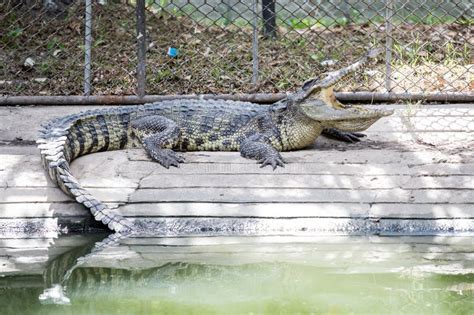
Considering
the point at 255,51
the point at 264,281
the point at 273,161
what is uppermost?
the point at 255,51

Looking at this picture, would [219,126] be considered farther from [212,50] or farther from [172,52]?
[212,50]

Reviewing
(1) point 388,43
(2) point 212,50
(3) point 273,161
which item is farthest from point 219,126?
(2) point 212,50

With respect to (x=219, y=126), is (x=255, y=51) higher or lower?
higher

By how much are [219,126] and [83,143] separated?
3.35 ft

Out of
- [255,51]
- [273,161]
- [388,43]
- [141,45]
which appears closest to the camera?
[273,161]

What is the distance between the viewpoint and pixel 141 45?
26.1 ft

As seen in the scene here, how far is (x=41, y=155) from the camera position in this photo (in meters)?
6.60

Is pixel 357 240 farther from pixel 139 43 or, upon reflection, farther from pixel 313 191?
pixel 139 43

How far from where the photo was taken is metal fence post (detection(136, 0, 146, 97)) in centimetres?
789

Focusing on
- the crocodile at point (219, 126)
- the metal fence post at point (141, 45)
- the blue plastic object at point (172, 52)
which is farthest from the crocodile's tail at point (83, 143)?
the blue plastic object at point (172, 52)

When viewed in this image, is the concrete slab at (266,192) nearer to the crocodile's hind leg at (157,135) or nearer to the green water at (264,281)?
the crocodile's hind leg at (157,135)

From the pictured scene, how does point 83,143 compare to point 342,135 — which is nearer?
point 83,143

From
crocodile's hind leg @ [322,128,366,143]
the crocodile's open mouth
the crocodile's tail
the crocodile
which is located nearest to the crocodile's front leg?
the crocodile

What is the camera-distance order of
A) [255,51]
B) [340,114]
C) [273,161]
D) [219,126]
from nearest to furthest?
[273,161], [340,114], [219,126], [255,51]
